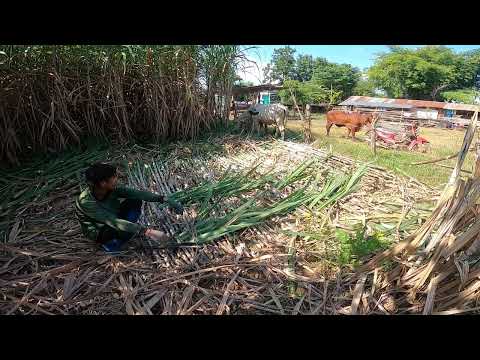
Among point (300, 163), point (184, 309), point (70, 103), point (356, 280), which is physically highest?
point (70, 103)

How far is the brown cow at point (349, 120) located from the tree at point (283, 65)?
0.86m

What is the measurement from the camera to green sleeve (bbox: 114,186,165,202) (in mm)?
2410

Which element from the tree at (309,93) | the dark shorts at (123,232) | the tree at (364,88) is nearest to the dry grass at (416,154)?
the tree at (309,93)

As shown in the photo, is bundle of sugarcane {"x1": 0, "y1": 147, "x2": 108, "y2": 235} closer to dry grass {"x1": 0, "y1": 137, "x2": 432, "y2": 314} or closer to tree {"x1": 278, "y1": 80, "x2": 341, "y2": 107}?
dry grass {"x1": 0, "y1": 137, "x2": 432, "y2": 314}

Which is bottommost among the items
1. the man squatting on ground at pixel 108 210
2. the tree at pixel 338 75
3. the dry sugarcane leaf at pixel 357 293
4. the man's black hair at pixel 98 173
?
the dry sugarcane leaf at pixel 357 293

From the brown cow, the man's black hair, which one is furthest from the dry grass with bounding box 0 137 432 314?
the brown cow

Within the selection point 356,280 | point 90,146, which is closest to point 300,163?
point 356,280

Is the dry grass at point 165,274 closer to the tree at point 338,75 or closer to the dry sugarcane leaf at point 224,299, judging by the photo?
the dry sugarcane leaf at point 224,299

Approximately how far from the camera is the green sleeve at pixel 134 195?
2410 mm

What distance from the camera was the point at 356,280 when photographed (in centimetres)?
207
